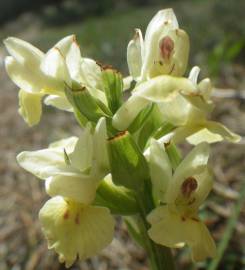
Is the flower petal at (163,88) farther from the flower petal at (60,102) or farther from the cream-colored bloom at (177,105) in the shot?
the flower petal at (60,102)

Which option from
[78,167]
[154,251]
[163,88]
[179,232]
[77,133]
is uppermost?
[163,88]

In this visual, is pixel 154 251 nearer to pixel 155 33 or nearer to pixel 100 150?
pixel 100 150

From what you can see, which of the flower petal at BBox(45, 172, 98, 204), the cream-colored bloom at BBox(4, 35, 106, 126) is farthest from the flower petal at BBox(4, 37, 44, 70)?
the flower petal at BBox(45, 172, 98, 204)

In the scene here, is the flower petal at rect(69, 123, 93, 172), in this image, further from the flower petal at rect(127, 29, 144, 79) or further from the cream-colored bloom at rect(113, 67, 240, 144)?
the flower petal at rect(127, 29, 144, 79)

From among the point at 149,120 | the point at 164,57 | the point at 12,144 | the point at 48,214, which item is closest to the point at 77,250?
the point at 48,214

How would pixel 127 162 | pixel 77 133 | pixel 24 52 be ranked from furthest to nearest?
pixel 77 133
pixel 24 52
pixel 127 162

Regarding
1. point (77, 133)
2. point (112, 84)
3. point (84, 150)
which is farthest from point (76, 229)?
point (77, 133)
